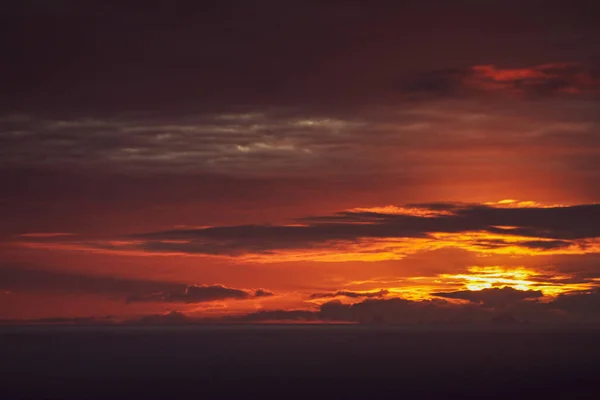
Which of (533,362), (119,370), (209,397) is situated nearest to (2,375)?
(119,370)

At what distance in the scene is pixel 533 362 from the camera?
199375 millimetres

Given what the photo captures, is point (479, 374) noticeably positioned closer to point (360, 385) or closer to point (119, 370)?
point (360, 385)

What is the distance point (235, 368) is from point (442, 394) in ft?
215

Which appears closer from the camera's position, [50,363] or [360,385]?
[360,385]

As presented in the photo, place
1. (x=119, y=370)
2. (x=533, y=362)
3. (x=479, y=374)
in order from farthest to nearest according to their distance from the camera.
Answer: (x=533, y=362)
(x=119, y=370)
(x=479, y=374)

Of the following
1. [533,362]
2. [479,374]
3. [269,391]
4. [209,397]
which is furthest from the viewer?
[533,362]

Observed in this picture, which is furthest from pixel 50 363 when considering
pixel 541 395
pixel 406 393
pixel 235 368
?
pixel 541 395

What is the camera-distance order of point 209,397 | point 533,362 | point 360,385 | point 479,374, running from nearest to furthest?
point 209,397 → point 360,385 → point 479,374 → point 533,362

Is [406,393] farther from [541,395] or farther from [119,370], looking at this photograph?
[119,370]

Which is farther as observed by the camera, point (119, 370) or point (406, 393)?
point (119, 370)

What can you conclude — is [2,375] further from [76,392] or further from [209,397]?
[209,397]

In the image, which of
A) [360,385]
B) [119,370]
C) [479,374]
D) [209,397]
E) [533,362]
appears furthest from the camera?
[533,362]

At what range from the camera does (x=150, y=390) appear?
125188 millimetres

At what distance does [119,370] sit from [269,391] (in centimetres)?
5692
